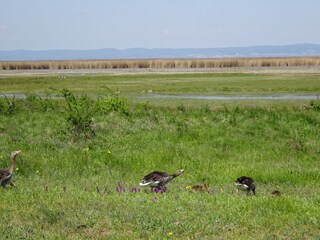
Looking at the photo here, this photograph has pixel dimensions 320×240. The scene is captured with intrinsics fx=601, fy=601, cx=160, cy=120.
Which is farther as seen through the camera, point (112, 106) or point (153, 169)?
point (112, 106)

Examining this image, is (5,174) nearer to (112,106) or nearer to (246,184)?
(246,184)

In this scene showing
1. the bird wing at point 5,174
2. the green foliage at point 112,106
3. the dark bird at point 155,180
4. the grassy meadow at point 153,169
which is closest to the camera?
the grassy meadow at point 153,169

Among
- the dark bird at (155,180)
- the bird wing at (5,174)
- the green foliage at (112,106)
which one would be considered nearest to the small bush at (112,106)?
the green foliage at (112,106)

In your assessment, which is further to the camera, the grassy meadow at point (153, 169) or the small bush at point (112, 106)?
the small bush at point (112, 106)

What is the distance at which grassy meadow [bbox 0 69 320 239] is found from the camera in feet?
32.7

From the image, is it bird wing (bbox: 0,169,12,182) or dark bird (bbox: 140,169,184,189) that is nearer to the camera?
bird wing (bbox: 0,169,12,182)

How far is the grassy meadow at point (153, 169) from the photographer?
32.7 feet

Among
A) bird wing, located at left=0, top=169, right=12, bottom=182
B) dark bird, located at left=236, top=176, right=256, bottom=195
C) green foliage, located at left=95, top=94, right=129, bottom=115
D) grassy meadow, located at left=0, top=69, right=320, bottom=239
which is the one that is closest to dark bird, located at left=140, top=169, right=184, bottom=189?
grassy meadow, located at left=0, top=69, right=320, bottom=239

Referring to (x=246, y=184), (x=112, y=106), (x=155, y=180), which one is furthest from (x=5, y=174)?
(x=112, y=106)

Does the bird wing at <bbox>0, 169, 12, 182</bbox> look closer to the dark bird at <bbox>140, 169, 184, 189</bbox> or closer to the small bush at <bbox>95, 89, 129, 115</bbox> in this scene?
the dark bird at <bbox>140, 169, 184, 189</bbox>

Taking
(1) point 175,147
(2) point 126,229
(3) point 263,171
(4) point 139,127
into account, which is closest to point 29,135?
(4) point 139,127

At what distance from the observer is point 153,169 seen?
1786 centimetres

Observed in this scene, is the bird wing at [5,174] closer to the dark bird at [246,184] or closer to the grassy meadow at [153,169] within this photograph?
the grassy meadow at [153,169]

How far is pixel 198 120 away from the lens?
82.9 ft
